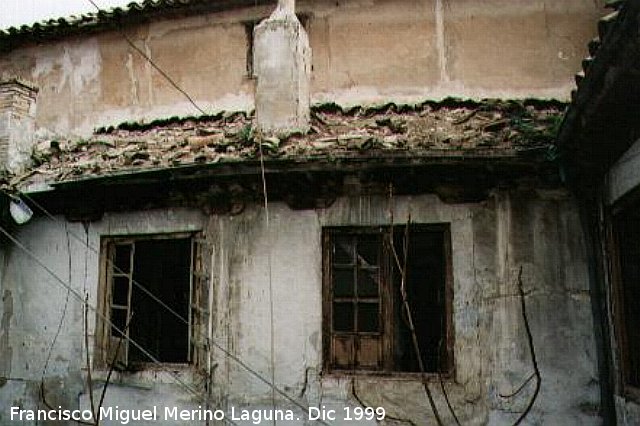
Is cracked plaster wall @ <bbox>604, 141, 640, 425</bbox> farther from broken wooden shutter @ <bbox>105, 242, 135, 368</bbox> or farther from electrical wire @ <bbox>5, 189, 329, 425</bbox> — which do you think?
broken wooden shutter @ <bbox>105, 242, 135, 368</bbox>

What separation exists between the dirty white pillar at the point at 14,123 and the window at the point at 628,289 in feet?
24.3

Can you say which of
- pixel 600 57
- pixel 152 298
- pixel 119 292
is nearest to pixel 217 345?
pixel 152 298

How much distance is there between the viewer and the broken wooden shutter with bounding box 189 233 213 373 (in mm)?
7109

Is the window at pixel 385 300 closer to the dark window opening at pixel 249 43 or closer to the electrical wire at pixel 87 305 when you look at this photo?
the electrical wire at pixel 87 305

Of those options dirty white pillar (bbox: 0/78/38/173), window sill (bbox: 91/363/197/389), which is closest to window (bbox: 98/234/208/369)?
window sill (bbox: 91/363/197/389)

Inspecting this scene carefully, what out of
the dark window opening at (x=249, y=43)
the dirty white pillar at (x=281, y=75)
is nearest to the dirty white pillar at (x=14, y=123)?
the dark window opening at (x=249, y=43)

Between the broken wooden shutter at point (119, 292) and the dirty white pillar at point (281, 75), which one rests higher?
the dirty white pillar at point (281, 75)

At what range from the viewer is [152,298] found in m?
7.89

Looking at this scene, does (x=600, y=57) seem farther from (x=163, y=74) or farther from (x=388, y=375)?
(x=163, y=74)

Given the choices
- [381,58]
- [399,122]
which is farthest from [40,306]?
[381,58]

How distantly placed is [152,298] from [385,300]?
3.02 meters

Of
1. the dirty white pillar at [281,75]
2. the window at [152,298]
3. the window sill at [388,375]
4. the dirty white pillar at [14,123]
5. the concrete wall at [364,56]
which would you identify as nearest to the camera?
the window sill at [388,375]

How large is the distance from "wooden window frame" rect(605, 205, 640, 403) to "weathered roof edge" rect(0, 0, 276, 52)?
6.32 meters

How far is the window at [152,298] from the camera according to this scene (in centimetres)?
725
